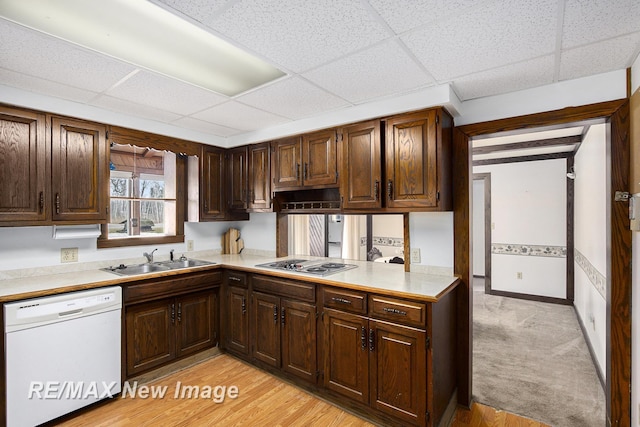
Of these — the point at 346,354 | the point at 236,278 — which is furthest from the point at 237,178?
the point at 346,354

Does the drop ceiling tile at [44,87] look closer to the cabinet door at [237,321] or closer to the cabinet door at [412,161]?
the cabinet door at [237,321]

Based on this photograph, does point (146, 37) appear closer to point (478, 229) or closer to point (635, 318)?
point (635, 318)

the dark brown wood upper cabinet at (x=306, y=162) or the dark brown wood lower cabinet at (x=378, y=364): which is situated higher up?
the dark brown wood upper cabinet at (x=306, y=162)

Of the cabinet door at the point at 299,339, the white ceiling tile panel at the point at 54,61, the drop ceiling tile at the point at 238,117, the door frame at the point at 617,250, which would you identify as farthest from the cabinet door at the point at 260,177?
the door frame at the point at 617,250

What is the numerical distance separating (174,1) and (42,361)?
239 cm

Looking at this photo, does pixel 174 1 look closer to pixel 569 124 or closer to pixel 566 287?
pixel 569 124

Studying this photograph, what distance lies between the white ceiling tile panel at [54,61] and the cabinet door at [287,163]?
149 centimetres

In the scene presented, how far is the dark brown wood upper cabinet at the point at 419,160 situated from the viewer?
2307 millimetres

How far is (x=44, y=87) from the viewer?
91.0 inches

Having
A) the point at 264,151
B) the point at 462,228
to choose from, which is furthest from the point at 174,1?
the point at 462,228

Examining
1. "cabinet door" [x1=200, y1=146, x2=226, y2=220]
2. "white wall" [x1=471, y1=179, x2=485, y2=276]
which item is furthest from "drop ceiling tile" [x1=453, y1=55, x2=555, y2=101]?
"white wall" [x1=471, y1=179, x2=485, y2=276]

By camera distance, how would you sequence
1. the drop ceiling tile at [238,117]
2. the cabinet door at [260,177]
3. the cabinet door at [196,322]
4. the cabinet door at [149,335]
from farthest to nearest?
the cabinet door at [260,177] → the cabinet door at [196,322] → the drop ceiling tile at [238,117] → the cabinet door at [149,335]

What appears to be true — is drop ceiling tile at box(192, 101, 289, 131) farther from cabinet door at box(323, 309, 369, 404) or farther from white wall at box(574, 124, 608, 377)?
white wall at box(574, 124, 608, 377)

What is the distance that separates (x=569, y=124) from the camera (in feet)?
7.19
